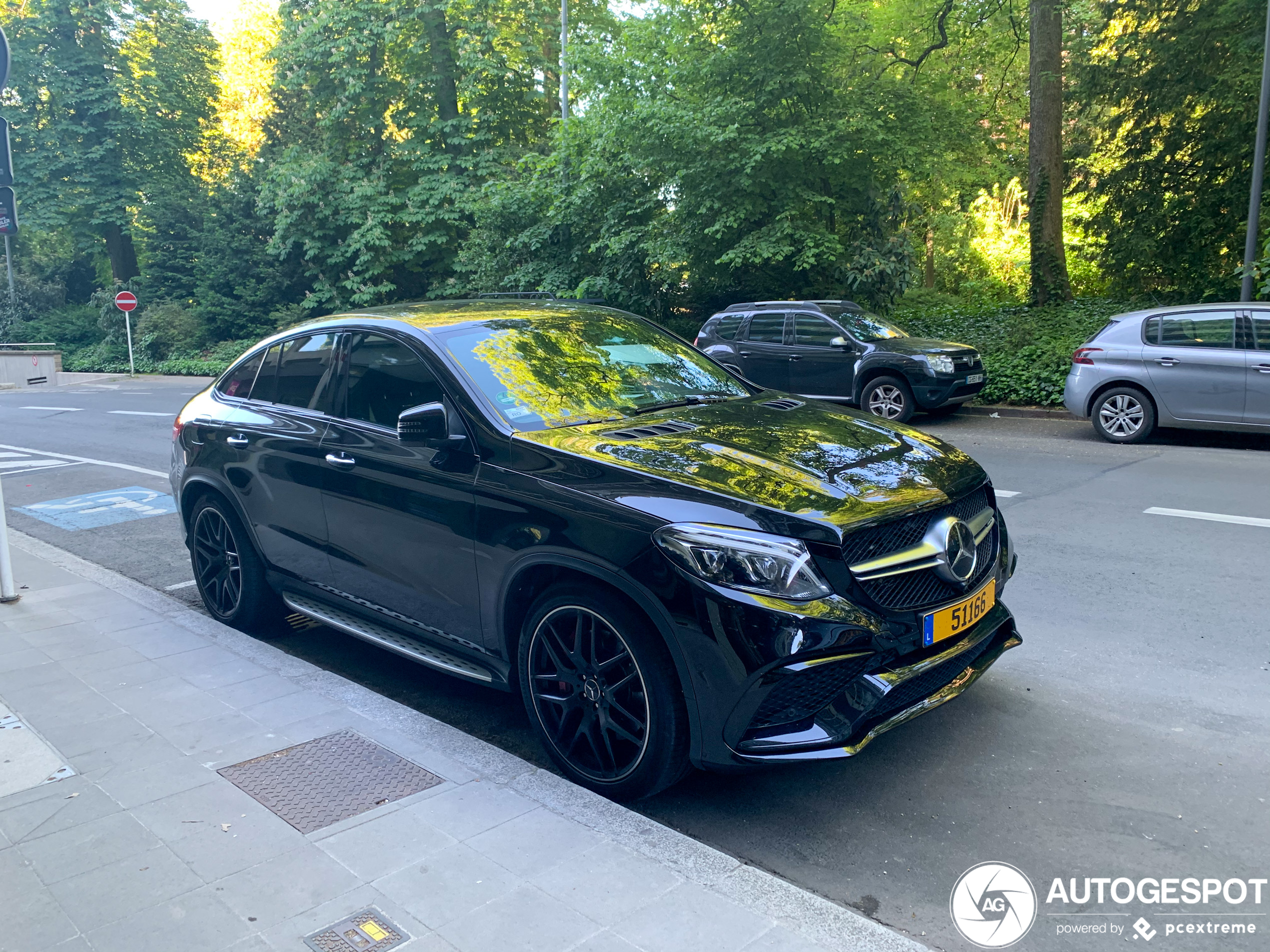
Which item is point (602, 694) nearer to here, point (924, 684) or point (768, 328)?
point (924, 684)

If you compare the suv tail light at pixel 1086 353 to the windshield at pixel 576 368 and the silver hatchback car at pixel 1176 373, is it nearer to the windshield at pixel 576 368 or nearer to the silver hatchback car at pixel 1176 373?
the silver hatchback car at pixel 1176 373

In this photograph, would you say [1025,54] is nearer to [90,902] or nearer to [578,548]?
[578,548]

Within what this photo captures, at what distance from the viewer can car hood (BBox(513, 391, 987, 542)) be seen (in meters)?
3.30

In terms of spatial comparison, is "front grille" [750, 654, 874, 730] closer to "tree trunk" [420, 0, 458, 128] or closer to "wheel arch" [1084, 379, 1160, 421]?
"wheel arch" [1084, 379, 1160, 421]

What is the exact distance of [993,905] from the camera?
293 centimetres

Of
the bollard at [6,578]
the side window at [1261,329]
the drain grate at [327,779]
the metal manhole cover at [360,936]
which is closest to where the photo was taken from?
the metal manhole cover at [360,936]

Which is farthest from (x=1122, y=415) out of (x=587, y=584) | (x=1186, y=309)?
(x=587, y=584)

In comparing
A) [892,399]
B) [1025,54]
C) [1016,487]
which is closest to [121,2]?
[1025,54]

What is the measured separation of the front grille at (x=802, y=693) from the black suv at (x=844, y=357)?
33.9 feet

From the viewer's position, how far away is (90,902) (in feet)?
9.32

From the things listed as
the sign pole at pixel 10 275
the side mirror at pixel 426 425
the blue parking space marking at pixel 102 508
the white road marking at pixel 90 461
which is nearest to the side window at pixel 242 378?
the side mirror at pixel 426 425

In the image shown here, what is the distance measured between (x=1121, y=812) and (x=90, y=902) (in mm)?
3304

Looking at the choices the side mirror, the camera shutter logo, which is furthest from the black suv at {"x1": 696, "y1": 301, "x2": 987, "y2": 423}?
the camera shutter logo

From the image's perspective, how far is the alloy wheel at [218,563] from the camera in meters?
5.59
